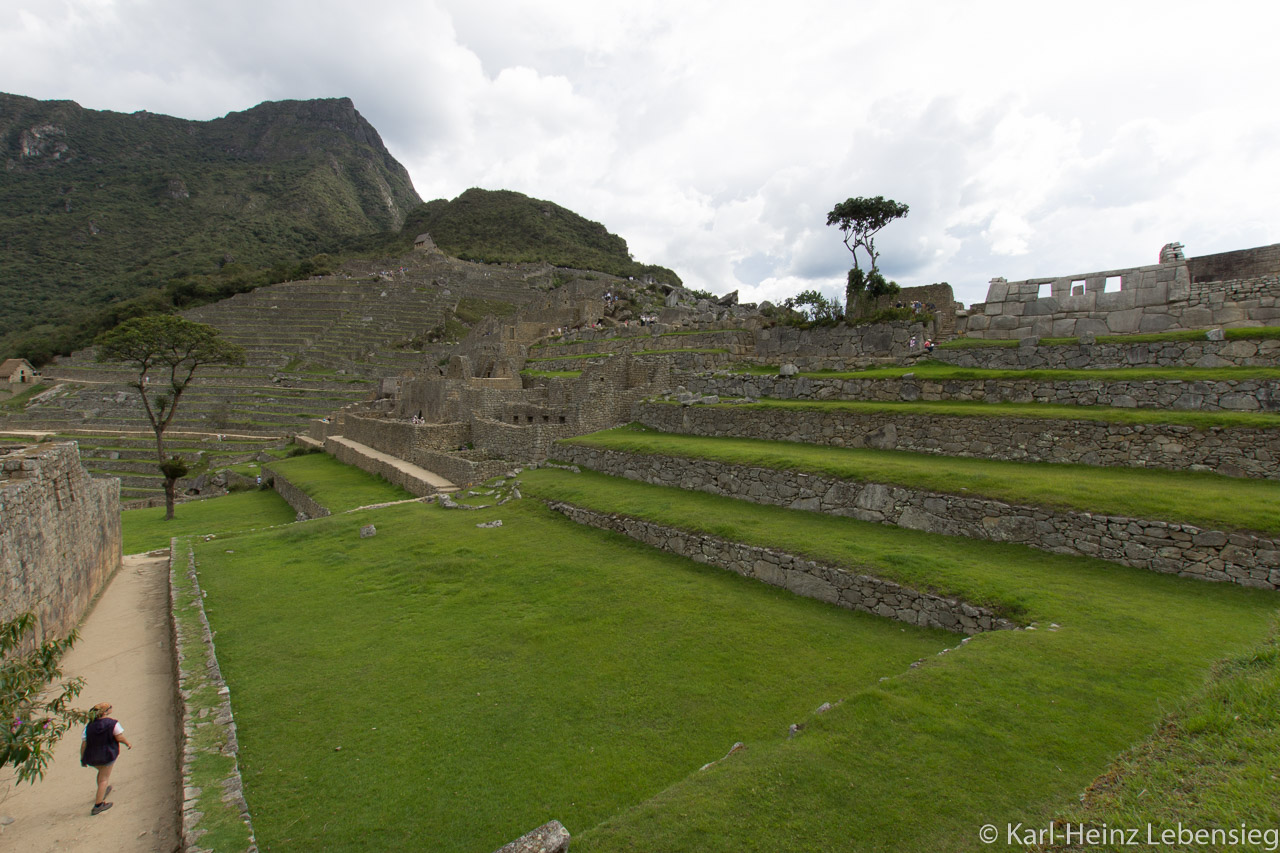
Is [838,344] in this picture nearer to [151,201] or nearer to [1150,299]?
[1150,299]

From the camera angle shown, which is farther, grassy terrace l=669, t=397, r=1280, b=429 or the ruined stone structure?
the ruined stone structure

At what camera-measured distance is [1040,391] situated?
12.4 m

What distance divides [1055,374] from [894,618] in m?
8.41

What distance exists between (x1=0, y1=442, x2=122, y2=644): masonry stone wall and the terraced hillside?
211 centimetres

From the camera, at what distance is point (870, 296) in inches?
902

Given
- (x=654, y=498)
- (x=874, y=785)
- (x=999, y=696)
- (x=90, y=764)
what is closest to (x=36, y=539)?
(x=90, y=764)

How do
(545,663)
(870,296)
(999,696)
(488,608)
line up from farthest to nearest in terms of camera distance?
(870,296)
(488,608)
(545,663)
(999,696)

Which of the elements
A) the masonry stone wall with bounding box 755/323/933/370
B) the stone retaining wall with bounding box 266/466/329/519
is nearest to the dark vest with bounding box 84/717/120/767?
the stone retaining wall with bounding box 266/466/329/519

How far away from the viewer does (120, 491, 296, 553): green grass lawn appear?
19062mm

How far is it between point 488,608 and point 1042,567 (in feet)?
27.2

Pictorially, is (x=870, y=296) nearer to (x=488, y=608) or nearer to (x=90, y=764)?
(x=488, y=608)

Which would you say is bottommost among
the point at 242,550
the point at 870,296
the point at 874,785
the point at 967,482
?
the point at 242,550

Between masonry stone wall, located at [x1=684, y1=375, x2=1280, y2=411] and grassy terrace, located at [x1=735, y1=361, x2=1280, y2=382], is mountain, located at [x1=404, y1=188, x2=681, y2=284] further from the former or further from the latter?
grassy terrace, located at [x1=735, y1=361, x2=1280, y2=382]

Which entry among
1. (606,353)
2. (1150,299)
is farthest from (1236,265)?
(606,353)
